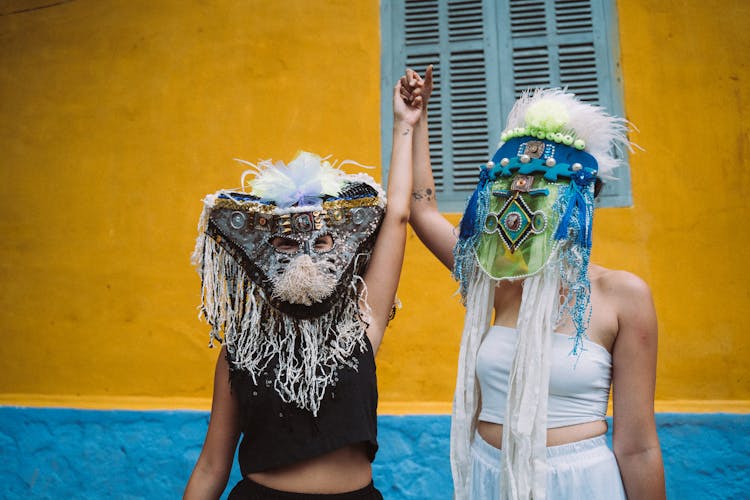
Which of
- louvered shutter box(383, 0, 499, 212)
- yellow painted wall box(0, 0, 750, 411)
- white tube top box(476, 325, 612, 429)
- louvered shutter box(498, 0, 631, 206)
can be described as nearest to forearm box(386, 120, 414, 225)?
white tube top box(476, 325, 612, 429)

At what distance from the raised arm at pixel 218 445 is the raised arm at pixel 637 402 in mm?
1139

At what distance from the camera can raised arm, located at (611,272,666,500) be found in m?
1.75

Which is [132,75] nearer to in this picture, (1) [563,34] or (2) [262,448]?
(1) [563,34]

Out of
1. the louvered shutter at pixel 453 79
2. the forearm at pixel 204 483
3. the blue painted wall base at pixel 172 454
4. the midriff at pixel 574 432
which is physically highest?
the louvered shutter at pixel 453 79

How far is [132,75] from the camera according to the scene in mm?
4113

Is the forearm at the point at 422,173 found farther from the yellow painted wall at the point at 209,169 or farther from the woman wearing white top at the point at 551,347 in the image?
the yellow painted wall at the point at 209,169

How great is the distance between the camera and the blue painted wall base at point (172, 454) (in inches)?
133

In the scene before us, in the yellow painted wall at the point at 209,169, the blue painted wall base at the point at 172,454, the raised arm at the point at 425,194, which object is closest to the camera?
the raised arm at the point at 425,194

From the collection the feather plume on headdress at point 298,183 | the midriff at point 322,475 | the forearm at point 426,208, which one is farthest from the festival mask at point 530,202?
the midriff at point 322,475

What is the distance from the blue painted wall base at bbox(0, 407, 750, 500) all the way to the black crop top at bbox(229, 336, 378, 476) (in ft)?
5.46

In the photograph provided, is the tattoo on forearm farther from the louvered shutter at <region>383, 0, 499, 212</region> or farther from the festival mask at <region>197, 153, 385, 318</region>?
the louvered shutter at <region>383, 0, 499, 212</region>

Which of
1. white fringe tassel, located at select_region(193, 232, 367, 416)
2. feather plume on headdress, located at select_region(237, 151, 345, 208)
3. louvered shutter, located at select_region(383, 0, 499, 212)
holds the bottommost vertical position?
white fringe tassel, located at select_region(193, 232, 367, 416)

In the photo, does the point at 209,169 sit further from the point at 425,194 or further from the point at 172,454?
the point at 425,194

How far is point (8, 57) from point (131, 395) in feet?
7.88
